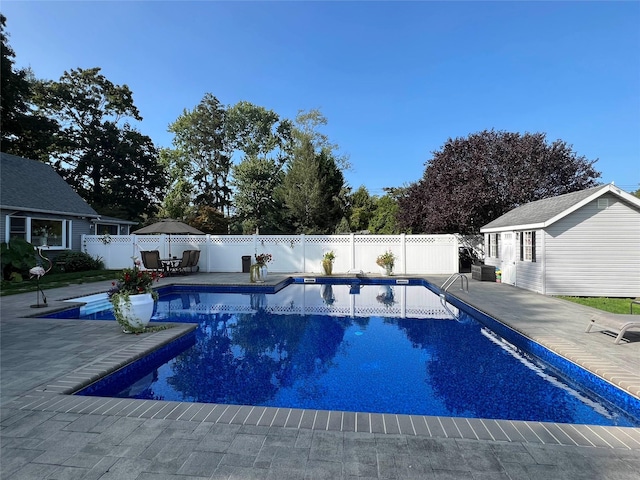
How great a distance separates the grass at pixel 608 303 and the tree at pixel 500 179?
7.16m

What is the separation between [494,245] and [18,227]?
65.4 feet

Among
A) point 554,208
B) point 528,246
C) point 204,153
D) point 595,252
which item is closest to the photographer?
point 595,252

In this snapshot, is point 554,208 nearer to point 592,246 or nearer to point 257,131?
point 592,246

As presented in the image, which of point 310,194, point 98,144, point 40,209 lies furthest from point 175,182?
point 40,209

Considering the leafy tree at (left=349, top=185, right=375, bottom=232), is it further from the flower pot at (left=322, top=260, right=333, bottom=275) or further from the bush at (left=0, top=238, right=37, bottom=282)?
the bush at (left=0, top=238, right=37, bottom=282)

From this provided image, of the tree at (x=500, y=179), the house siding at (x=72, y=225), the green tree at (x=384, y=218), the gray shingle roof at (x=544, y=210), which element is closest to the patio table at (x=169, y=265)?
the house siding at (x=72, y=225)

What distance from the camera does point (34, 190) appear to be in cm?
1491

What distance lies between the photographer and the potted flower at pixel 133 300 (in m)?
5.26

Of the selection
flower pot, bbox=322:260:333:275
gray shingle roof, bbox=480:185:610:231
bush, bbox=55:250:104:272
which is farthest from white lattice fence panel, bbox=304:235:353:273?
bush, bbox=55:250:104:272

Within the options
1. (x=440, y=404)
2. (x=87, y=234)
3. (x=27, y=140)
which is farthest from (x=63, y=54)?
(x=440, y=404)

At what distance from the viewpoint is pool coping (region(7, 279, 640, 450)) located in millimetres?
2480

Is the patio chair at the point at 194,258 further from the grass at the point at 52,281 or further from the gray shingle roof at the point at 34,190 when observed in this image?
the gray shingle roof at the point at 34,190

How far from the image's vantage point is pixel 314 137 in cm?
2869

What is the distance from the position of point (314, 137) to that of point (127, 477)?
94.3 feet
